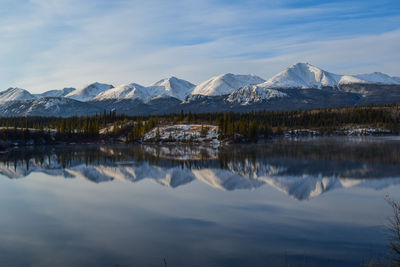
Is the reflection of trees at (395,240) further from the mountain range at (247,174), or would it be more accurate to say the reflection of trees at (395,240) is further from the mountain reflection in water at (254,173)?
the mountain range at (247,174)

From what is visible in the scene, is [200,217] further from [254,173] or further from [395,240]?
[254,173]

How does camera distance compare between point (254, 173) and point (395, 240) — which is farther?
point (254, 173)

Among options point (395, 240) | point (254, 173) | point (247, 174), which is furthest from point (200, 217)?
point (254, 173)

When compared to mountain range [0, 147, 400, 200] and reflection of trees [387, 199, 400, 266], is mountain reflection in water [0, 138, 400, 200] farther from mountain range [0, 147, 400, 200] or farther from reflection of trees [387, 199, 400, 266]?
reflection of trees [387, 199, 400, 266]

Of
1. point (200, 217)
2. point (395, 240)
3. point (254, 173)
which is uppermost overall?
point (395, 240)

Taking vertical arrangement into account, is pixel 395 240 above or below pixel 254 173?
above

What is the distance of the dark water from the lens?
65.7ft

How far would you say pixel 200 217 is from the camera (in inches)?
1134

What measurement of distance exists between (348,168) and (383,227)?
32.1 meters

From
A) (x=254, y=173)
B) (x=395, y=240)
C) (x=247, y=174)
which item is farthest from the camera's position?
(x=254, y=173)

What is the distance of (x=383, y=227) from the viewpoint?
24.8 meters

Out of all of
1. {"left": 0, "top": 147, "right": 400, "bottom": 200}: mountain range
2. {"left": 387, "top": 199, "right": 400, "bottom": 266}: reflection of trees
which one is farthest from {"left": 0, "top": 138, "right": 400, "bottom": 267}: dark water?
{"left": 387, "top": 199, "right": 400, "bottom": 266}: reflection of trees

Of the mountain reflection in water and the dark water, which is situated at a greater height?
the dark water

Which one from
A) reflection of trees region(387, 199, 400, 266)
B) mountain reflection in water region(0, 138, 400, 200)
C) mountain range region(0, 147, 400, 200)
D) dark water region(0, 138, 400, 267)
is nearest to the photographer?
reflection of trees region(387, 199, 400, 266)
